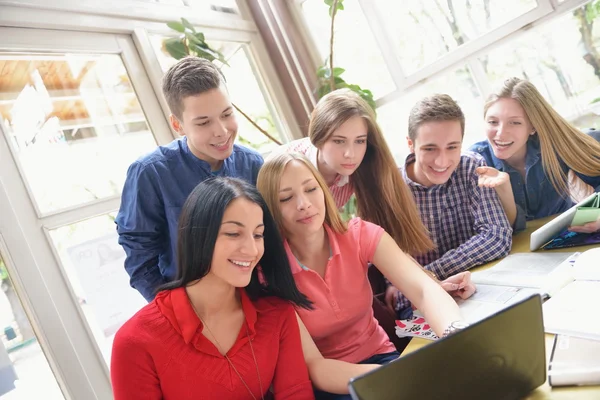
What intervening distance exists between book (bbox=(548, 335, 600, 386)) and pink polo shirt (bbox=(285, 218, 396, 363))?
61 centimetres

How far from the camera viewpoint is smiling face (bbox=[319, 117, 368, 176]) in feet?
5.60

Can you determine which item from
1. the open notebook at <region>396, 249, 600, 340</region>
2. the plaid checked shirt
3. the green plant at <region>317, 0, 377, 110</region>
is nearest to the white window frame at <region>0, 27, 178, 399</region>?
the open notebook at <region>396, 249, 600, 340</region>

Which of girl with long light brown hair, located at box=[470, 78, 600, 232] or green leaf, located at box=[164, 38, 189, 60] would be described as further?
green leaf, located at box=[164, 38, 189, 60]

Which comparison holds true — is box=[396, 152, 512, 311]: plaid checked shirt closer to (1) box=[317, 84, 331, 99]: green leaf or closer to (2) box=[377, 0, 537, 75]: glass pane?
(1) box=[317, 84, 331, 99]: green leaf

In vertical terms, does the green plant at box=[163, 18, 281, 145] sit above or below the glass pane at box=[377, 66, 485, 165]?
above

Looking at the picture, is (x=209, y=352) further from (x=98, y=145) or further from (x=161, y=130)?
(x=161, y=130)

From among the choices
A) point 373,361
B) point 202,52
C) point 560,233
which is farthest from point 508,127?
point 202,52

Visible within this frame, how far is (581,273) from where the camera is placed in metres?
1.12

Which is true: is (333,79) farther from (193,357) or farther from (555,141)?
(193,357)

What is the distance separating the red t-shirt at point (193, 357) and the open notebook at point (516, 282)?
0.33 meters

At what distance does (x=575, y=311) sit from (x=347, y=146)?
0.96 metres

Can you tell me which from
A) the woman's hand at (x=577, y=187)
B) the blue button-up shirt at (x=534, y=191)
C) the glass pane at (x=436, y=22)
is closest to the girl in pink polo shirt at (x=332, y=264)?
the blue button-up shirt at (x=534, y=191)

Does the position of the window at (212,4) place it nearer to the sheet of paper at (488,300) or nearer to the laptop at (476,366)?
the sheet of paper at (488,300)

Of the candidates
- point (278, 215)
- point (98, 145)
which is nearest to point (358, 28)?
point (98, 145)
